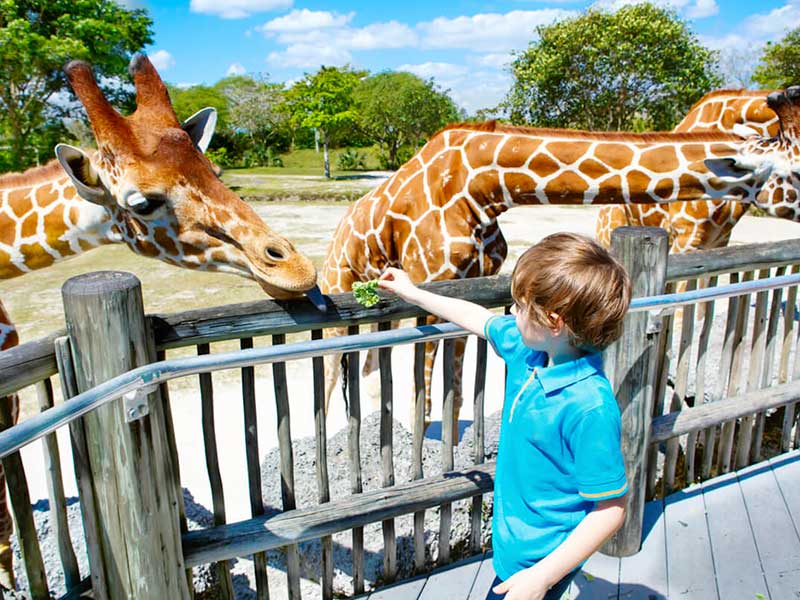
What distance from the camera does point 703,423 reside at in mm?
3051

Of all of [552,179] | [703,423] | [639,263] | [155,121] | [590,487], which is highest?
[155,121]

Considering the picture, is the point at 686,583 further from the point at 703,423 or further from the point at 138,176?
the point at 138,176

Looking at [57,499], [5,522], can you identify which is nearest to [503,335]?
[57,499]

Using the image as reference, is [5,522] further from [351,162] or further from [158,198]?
[351,162]

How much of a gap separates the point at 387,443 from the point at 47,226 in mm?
2085

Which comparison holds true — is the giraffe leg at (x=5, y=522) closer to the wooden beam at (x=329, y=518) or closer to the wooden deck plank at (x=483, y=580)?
the wooden beam at (x=329, y=518)

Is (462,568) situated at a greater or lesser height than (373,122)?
lesser

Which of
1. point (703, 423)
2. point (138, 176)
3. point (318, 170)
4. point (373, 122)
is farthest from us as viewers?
point (318, 170)

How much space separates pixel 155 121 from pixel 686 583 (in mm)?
3068

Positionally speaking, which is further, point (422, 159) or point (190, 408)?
point (190, 408)

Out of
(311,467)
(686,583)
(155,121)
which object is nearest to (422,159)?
(155,121)

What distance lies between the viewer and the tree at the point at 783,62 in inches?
882

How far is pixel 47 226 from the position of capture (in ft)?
10.3

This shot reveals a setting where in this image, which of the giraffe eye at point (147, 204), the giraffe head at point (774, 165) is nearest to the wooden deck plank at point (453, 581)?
the giraffe eye at point (147, 204)
